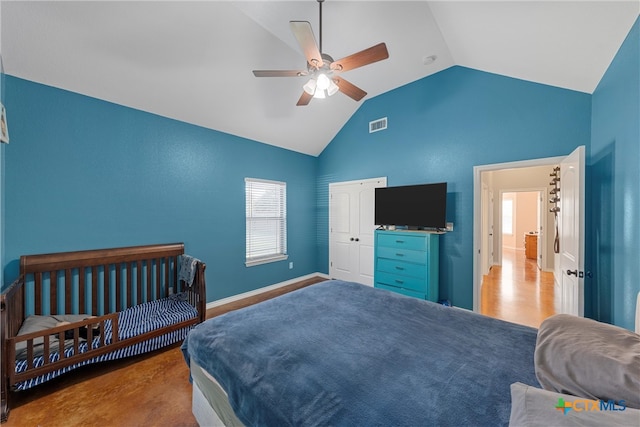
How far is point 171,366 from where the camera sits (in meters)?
2.28

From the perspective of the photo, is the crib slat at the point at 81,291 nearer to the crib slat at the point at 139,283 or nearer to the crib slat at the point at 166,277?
the crib slat at the point at 139,283

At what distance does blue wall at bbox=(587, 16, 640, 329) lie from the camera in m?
1.61

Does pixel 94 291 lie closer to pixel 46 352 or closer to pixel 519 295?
pixel 46 352

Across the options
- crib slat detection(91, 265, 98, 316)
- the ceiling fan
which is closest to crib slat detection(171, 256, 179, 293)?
crib slat detection(91, 265, 98, 316)

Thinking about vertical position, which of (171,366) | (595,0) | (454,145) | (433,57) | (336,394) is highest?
(433,57)

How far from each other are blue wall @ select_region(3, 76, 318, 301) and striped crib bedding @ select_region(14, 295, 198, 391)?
2.52ft

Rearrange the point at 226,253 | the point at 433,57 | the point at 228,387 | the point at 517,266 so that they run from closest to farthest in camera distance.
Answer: the point at 228,387 → the point at 433,57 → the point at 226,253 → the point at 517,266

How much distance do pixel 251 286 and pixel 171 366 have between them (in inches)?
74.4

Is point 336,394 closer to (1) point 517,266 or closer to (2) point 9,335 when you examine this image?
(2) point 9,335

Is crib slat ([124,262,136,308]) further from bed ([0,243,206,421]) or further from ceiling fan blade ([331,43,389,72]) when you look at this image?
ceiling fan blade ([331,43,389,72])

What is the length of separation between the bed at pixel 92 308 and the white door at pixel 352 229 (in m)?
2.76

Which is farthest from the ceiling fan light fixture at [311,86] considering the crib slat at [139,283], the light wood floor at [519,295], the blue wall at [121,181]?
the light wood floor at [519,295]

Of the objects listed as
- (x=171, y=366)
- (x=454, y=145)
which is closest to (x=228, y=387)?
(x=171, y=366)
